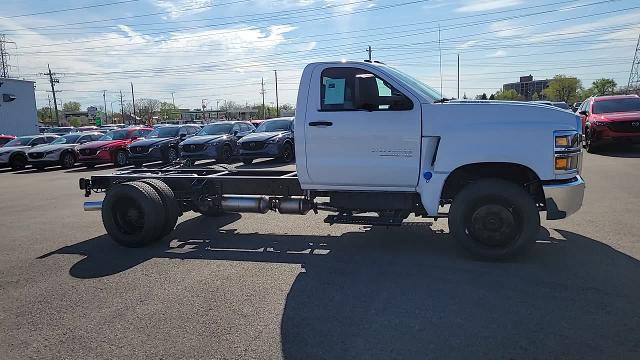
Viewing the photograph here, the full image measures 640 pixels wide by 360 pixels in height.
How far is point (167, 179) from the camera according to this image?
7.17 metres

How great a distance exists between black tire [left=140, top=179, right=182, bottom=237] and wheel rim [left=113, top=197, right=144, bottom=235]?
0.34 meters

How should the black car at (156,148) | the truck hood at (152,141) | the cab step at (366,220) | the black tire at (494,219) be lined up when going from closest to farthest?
the black tire at (494,219) < the cab step at (366,220) < the black car at (156,148) < the truck hood at (152,141)

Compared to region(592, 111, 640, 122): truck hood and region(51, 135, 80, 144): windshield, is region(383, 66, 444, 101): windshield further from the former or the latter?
region(51, 135, 80, 144): windshield

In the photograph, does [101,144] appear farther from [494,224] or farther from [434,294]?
[434,294]

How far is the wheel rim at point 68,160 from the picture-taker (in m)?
21.3

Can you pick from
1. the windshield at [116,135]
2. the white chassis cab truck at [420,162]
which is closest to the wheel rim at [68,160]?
the windshield at [116,135]

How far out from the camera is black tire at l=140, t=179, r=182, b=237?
6641 millimetres

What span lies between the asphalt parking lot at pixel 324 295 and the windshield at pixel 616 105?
400 inches

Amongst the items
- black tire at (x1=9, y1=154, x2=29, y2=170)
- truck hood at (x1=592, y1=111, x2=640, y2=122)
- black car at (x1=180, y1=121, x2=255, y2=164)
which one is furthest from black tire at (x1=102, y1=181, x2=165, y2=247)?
black tire at (x1=9, y1=154, x2=29, y2=170)

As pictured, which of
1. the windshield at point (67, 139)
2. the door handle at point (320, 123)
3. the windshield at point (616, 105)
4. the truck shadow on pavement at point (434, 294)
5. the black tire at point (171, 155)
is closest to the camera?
the truck shadow on pavement at point (434, 294)

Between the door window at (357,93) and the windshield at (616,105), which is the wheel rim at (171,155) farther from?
the windshield at (616,105)

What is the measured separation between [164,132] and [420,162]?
17.2 metres

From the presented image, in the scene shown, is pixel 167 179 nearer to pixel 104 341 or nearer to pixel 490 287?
pixel 104 341

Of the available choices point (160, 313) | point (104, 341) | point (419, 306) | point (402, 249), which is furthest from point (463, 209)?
point (104, 341)
